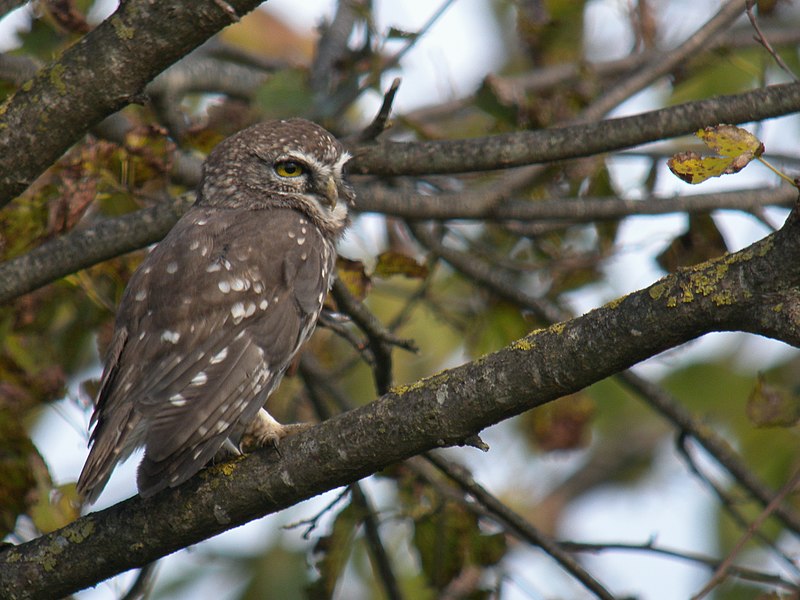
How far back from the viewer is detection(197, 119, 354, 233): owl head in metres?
4.63

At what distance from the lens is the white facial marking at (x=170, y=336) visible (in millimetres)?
3740

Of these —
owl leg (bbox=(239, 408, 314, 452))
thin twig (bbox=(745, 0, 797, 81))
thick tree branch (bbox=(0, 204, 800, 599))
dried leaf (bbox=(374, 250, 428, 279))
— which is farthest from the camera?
dried leaf (bbox=(374, 250, 428, 279))

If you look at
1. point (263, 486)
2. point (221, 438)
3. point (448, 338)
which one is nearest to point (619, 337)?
point (263, 486)

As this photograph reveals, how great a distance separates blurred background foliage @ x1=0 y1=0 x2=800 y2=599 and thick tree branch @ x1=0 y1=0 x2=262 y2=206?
0.64 meters

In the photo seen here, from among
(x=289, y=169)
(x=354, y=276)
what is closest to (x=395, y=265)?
(x=354, y=276)

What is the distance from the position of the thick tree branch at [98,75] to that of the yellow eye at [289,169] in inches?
54.3

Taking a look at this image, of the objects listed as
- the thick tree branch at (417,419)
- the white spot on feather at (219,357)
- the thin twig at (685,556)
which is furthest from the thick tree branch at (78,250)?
the thin twig at (685,556)

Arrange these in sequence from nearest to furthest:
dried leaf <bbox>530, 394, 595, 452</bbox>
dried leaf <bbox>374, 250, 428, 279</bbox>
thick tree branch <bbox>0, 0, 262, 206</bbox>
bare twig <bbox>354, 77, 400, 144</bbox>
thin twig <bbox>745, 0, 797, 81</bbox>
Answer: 1. thick tree branch <bbox>0, 0, 262, 206</bbox>
2. thin twig <bbox>745, 0, 797, 81</bbox>
3. bare twig <bbox>354, 77, 400, 144</bbox>
4. dried leaf <bbox>374, 250, 428, 279</bbox>
5. dried leaf <bbox>530, 394, 595, 452</bbox>

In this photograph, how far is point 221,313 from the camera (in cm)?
→ 386

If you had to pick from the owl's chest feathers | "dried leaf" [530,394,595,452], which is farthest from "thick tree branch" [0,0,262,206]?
"dried leaf" [530,394,595,452]

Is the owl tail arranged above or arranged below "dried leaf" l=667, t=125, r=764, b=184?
above

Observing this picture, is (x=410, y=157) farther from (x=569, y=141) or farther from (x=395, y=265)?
(x=569, y=141)

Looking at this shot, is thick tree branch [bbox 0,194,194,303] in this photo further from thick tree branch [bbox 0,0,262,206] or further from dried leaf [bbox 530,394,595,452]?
dried leaf [bbox 530,394,595,452]

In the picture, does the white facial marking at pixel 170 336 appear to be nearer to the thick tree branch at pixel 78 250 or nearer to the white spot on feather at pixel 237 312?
the white spot on feather at pixel 237 312
